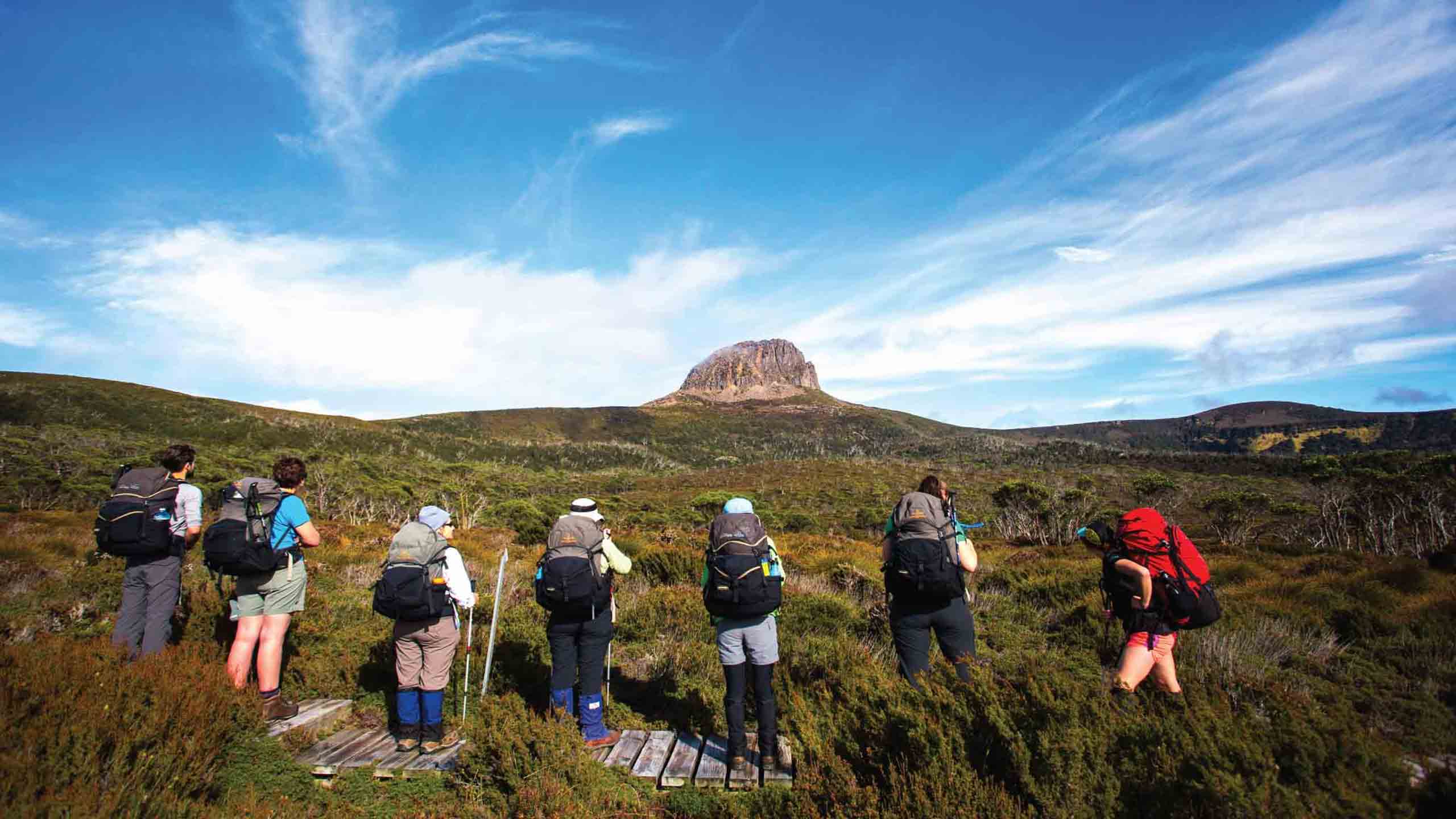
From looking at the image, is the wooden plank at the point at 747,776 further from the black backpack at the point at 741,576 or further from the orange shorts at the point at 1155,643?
the orange shorts at the point at 1155,643

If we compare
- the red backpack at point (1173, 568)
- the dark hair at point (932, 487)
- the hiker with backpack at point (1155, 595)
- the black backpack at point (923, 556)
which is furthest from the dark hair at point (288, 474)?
the red backpack at point (1173, 568)

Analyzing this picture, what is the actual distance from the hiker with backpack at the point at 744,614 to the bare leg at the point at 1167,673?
2465 mm

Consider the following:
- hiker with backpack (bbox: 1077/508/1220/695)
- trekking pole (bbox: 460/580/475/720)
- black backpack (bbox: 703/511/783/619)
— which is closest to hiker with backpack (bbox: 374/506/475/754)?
trekking pole (bbox: 460/580/475/720)

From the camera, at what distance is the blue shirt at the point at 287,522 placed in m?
4.35

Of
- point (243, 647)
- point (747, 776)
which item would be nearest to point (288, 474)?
point (243, 647)

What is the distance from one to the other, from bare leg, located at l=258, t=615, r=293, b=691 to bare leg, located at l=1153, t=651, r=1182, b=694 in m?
5.94

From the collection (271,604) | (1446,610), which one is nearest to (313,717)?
(271,604)

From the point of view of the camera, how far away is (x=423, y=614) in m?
4.02

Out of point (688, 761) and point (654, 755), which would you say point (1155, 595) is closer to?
point (688, 761)

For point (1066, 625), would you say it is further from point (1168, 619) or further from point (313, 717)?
point (313, 717)

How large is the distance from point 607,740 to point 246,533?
2.88 meters

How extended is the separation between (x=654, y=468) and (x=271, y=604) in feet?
333

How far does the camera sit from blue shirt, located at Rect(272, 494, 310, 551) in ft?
14.3

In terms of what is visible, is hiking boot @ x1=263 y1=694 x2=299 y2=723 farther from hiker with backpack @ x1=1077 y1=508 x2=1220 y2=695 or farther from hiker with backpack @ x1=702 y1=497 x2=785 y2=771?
hiker with backpack @ x1=1077 y1=508 x2=1220 y2=695
